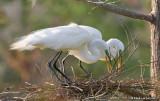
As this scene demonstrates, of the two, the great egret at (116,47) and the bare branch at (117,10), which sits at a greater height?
the bare branch at (117,10)

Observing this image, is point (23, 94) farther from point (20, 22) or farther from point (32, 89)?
point (20, 22)

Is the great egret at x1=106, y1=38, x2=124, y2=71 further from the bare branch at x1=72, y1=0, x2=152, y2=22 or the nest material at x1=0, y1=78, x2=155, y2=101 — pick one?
the nest material at x1=0, y1=78, x2=155, y2=101

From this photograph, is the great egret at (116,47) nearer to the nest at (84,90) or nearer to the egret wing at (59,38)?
the egret wing at (59,38)

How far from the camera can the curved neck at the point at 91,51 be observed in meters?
4.89

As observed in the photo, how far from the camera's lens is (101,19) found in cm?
1117

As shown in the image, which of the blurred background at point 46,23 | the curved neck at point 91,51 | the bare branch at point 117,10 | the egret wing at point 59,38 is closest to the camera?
the bare branch at point 117,10

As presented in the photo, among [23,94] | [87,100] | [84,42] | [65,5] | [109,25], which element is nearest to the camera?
[87,100]

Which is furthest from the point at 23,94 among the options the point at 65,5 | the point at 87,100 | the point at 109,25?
the point at 65,5

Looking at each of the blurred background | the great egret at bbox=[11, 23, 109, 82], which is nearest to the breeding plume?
the great egret at bbox=[11, 23, 109, 82]

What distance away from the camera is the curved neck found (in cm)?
489

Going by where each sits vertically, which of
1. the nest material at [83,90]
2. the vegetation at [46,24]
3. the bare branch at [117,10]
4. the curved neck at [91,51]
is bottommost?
the nest material at [83,90]

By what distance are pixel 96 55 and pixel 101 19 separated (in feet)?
20.6

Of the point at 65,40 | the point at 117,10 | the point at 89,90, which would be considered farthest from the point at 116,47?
the point at 89,90

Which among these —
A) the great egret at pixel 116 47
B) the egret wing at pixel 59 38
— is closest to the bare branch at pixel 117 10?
the egret wing at pixel 59 38
